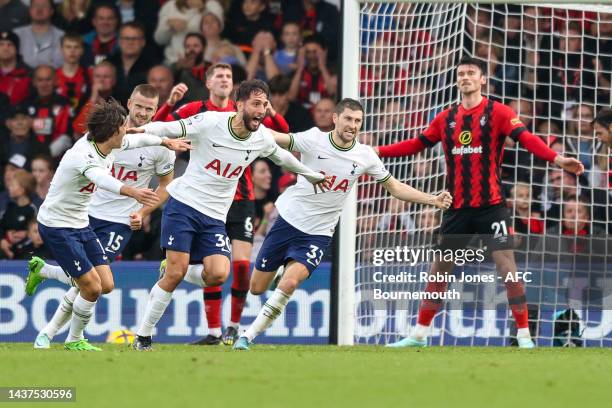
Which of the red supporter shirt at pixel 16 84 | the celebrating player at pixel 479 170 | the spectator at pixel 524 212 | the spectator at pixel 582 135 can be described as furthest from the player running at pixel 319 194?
the red supporter shirt at pixel 16 84

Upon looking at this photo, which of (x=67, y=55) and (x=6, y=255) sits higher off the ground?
(x=67, y=55)

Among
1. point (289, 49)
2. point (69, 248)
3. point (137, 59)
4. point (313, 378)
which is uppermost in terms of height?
point (289, 49)

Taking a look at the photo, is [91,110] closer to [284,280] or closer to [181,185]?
[181,185]

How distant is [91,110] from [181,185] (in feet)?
3.12

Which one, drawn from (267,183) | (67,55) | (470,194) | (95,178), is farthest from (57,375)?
(67,55)

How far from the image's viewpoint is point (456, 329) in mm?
12445

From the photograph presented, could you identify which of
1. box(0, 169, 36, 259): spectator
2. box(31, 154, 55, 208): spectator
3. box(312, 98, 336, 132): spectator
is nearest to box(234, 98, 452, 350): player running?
box(312, 98, 336, 132): spectator

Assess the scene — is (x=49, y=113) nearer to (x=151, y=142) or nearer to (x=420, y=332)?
(x=151, y=142)

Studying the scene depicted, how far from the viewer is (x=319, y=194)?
1079 centimetres

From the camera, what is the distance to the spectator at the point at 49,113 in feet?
51.1

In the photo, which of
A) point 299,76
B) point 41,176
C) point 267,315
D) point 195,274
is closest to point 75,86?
point 41,176

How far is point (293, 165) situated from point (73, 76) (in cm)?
636

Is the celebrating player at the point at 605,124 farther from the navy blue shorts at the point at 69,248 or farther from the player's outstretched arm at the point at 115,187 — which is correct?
the navy blue shorts at the point at 69,248

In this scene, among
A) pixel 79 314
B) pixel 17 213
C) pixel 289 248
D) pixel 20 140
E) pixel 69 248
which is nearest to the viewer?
pixel 69 248
